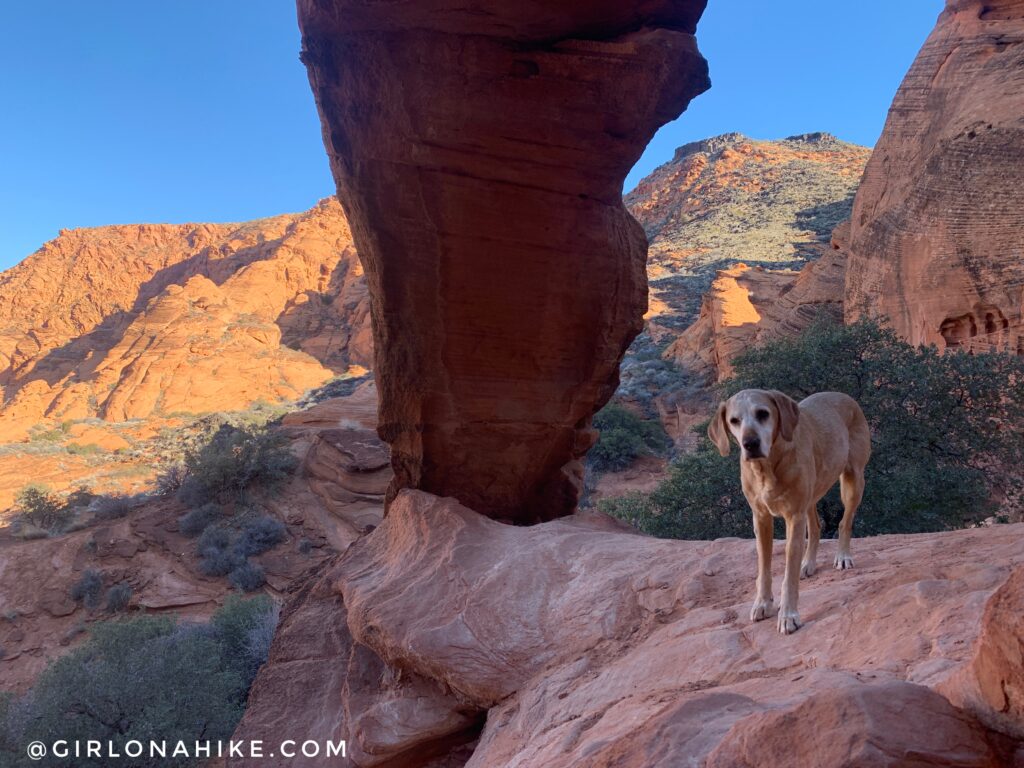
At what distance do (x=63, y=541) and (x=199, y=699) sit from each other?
1154 cm

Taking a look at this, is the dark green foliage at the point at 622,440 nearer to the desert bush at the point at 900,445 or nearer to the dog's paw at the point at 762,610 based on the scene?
the desert bush at the point at 900,445

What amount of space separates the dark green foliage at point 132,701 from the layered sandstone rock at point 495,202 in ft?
13.0

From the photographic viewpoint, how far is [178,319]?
143ft

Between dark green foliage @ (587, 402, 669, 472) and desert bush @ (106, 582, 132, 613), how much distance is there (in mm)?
15320

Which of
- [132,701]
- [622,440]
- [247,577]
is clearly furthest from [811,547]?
[622,440]

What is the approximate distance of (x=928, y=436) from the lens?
10.6 meters

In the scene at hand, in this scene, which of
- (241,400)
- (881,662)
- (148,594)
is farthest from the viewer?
(241,400)

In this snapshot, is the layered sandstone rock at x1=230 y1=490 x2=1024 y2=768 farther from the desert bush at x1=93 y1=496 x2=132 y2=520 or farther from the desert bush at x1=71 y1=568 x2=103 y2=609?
the desert bush at x1=93 y1=496 x2=132 y2=520

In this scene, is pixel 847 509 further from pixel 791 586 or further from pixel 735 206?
pixel 735 206

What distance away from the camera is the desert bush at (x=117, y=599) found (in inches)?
566

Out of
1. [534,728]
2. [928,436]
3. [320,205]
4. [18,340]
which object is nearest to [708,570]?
[534,728]

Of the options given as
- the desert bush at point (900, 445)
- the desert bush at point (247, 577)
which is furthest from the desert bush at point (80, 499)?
the desert bush at point (900, 445)

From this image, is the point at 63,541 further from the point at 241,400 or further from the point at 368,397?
the point at 241,400

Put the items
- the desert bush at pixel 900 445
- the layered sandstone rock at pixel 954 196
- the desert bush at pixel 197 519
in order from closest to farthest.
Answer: the desert bush at pixel 900 445 < the layered sandstone rock at pixel 954 196 < the desert bush at pixel 197 519
